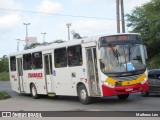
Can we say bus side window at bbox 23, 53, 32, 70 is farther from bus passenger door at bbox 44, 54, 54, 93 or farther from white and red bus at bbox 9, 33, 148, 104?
white and red bus at bbox 9, 33, 148, 104

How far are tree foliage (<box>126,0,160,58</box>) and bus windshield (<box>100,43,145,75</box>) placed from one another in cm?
2412

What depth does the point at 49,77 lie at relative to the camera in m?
22.6

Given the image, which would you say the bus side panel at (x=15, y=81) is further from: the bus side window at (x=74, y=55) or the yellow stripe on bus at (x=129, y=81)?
the yellow stripe on bus at (x=129, y=81)

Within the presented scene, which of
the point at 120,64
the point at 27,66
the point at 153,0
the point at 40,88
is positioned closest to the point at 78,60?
the point at 120,64

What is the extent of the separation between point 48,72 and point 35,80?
2135mm

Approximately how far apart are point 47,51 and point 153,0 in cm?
2558

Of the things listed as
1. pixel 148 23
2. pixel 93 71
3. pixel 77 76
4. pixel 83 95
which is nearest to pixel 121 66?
pixel 93 71

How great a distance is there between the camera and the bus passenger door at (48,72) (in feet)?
73.6

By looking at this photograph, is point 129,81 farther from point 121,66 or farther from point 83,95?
point 83,95

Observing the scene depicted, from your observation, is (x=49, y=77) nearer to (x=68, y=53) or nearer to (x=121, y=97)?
(x=68, y=53)

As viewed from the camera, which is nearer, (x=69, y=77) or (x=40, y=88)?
(x=69, y=77)

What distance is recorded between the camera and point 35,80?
2459cm

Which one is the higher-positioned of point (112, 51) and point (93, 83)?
point (112, 51)

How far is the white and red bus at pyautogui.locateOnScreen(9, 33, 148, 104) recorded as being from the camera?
17938 millimetres
